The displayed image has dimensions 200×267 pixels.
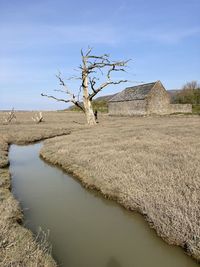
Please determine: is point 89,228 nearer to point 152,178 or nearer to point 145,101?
point 152,178

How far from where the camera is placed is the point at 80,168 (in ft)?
41.9

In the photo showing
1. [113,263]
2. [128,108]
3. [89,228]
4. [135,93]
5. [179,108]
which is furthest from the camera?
[179,108]

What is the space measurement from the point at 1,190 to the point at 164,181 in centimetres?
547

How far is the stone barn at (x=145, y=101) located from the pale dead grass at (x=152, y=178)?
3874cm

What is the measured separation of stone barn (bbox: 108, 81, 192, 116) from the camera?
54.9 meters

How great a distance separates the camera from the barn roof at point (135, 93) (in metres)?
55.7

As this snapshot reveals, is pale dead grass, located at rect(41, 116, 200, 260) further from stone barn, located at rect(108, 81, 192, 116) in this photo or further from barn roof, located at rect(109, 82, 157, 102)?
barn roof, located at rect(109, 82, 157, 102)

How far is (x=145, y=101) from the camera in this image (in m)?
54.4

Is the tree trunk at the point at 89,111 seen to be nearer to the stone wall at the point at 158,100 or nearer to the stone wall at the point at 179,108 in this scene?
the stone wall at the point at 158,100

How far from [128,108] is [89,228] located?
176 ft

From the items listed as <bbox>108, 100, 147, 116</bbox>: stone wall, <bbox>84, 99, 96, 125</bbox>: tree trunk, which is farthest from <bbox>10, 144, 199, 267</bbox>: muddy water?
<bbox>108, 100, 147, 116</bbox>: stone wall

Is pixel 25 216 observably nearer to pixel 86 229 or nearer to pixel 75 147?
pixel 86 229

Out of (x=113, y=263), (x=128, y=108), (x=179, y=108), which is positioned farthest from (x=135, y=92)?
(x=113, y=263)

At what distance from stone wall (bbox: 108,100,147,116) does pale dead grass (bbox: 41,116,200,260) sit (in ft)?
128
